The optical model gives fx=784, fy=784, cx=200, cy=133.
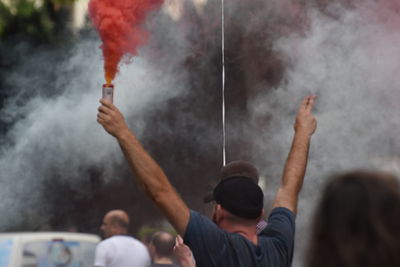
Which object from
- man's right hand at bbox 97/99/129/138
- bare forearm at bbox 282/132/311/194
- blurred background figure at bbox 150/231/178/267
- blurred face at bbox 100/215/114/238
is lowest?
blurred background figure at bbox 150/231/178/267

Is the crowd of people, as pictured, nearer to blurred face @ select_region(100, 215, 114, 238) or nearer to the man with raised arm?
the man with raised arm

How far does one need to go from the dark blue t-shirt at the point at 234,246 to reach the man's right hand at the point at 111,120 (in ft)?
1.15

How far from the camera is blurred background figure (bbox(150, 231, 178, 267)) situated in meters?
5.05

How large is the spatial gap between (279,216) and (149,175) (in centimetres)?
50

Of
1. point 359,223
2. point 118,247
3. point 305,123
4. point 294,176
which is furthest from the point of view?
point 118,247

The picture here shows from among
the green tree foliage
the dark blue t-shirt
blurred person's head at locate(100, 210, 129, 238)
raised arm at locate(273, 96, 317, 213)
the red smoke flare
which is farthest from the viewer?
the green tree foliage

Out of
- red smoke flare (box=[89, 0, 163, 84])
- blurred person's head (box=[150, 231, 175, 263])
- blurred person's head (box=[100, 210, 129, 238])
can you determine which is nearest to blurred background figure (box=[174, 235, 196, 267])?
red smoke flare (box=[89, 0, 163, 84])

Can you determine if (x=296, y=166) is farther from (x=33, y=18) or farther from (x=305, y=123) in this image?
(x=33, y=18)

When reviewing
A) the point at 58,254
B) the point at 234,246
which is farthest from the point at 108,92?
the point at 58,254

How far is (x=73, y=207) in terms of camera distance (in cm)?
543

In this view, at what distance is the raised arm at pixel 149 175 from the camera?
2.23 metres

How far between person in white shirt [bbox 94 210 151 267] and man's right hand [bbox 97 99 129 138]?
2593 mm

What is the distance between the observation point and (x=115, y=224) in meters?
5.16

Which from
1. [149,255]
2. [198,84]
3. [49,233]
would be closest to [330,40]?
[198,84]
